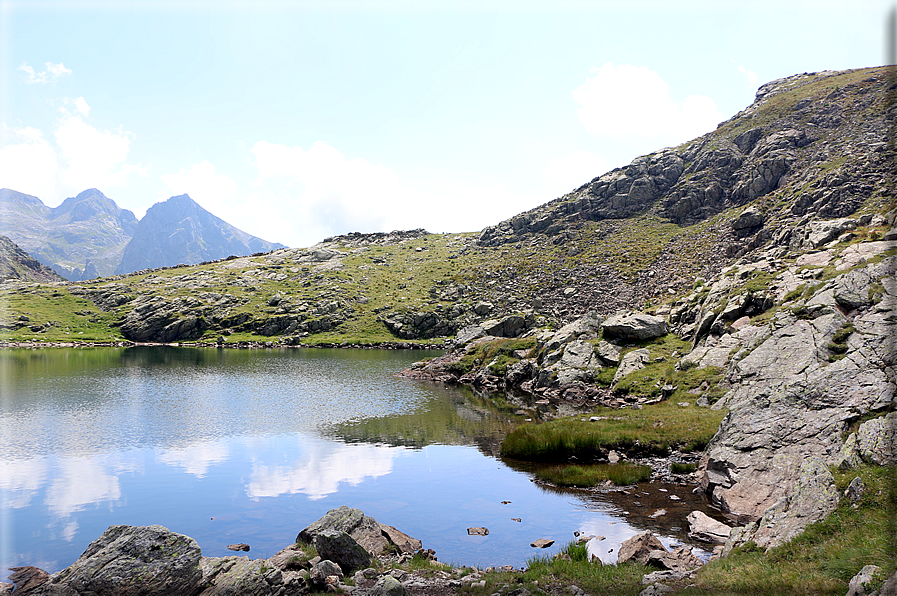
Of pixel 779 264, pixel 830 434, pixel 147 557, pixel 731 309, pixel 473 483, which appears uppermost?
pixel 779 264

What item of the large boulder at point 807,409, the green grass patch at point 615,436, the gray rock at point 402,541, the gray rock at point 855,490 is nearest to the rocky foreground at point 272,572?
the gray rock at point 402,541

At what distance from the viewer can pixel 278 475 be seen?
3366 centimetres

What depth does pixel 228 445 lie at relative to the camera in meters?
41.5

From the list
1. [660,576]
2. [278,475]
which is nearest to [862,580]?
[660,576]

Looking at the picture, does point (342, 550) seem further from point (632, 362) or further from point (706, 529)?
point (632, 362)

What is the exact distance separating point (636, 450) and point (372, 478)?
20.3 metres

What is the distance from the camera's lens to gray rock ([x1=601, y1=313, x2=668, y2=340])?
62.3m

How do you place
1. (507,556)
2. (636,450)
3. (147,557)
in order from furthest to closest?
(636,450) < (507,556) < (147,557)

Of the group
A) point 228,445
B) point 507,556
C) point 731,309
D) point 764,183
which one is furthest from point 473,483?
point 764,183

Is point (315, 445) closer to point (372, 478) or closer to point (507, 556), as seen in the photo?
point (372, 478)

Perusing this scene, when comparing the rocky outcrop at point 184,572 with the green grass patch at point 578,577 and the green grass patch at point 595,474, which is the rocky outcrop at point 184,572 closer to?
the green grass patch at point 578,577

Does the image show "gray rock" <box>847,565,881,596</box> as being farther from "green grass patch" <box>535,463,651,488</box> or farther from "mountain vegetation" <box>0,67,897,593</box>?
"green grass patch" <box>535,463,651,488</box>

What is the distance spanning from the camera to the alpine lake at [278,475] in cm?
2388

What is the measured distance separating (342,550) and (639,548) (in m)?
12.4
